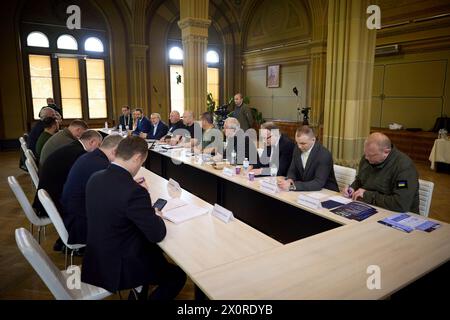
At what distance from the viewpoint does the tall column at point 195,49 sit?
23.5 ft

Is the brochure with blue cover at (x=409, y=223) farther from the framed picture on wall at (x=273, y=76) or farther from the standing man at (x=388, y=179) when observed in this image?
the framed picture on wall at (x=273, y=76)

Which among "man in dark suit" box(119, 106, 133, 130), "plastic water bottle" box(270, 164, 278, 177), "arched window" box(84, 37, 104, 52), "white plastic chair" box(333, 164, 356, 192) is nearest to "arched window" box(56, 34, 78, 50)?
"arched window" box(84, 37, 104, 52)

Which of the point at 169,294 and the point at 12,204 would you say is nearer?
the point at 169,294

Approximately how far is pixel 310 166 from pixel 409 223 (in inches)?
43.3

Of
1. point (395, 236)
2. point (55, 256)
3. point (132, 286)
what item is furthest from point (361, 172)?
point (55, 256)

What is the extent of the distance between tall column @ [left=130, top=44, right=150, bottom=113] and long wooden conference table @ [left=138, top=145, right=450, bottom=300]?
946cm

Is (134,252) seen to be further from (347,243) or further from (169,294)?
(347,243)

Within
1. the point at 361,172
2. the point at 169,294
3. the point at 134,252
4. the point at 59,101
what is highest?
the point at 59,101

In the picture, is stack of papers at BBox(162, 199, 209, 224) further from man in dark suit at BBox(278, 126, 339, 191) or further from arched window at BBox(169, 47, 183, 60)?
arched window at BBox(169, 47, 183, 60)

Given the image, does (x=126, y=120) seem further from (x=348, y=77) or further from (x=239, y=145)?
(x=348, y=77)

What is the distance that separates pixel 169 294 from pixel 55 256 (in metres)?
1.99

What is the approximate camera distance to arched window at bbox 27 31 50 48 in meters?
9.83

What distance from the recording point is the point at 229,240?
207cm

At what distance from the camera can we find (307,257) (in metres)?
1.81
